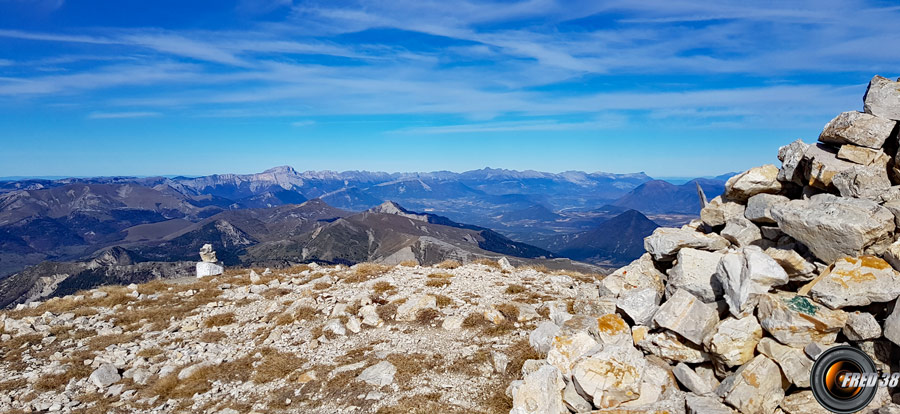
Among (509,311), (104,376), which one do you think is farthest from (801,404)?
(104,376)

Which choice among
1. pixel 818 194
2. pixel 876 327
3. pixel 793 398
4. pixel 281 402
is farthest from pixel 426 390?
pixel 818 194

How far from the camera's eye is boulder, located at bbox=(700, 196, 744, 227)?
13334 mm

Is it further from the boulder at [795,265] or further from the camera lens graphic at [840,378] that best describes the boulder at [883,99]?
the camera lens graphic at [840,378]

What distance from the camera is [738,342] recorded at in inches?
356

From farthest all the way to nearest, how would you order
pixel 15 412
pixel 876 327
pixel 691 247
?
pixel 15 412 → pixel 691 247 → pixel 876 327

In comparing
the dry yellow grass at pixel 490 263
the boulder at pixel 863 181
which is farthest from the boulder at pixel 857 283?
the dry yellow grass at pixel 490 263

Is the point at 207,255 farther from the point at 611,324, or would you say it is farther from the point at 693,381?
the point at 693,381

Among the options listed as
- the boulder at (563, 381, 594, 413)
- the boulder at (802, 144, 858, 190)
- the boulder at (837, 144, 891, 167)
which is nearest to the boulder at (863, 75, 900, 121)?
the boulder at (837, 144, 891, 167)

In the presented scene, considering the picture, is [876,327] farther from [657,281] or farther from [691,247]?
[657,281]

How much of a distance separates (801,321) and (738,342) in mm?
1256

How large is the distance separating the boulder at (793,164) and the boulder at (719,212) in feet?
4.99

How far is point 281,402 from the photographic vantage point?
41.4 feet

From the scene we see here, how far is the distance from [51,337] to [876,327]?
2932cm

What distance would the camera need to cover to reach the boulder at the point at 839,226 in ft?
29.6
